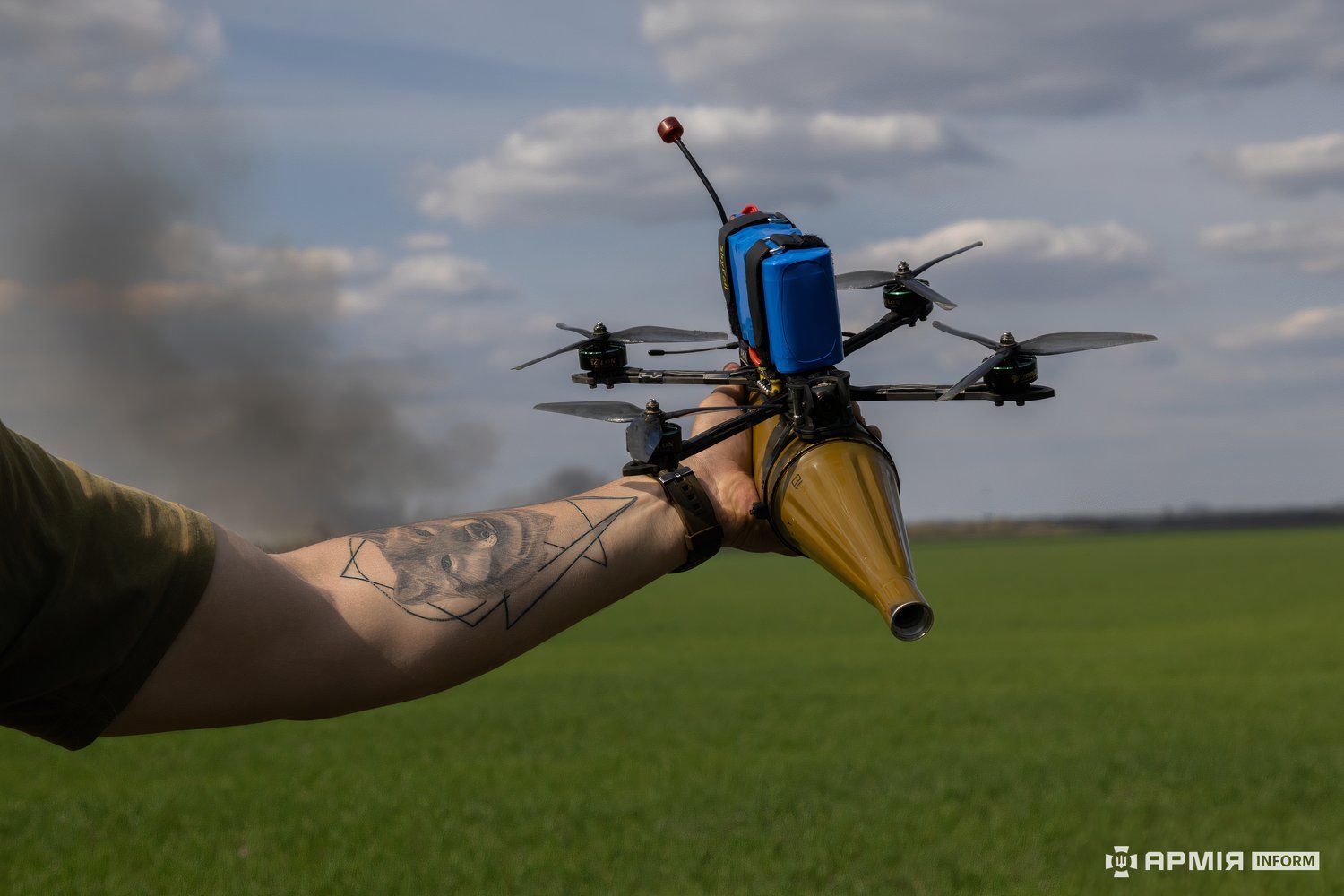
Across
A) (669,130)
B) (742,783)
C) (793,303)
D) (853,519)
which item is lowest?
(742,783)

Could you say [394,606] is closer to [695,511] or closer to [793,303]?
[695,511]

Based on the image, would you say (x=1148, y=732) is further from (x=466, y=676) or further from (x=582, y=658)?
(x=466, y=676)

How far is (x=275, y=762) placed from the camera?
16219mm

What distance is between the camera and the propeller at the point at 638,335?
3.38 m

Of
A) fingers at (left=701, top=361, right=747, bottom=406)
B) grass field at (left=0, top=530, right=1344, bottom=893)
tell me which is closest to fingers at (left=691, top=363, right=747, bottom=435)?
fingers at (left=701, top=361, right=747, bottom=406)

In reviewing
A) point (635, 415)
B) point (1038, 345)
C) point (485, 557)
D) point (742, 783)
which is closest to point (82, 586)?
point (485, 557)

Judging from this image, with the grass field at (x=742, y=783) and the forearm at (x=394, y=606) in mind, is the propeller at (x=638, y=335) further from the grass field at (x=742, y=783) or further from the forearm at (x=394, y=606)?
the grass field at (x=742, y=783)

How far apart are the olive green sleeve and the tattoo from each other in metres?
0.41

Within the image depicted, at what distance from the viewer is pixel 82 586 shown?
2.49 meters

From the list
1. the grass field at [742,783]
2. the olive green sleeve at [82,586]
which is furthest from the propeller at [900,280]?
the grass field at [742,783]

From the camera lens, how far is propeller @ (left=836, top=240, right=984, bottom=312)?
3.13m

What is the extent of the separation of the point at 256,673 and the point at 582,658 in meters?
27.0

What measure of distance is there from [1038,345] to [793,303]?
2.17ft

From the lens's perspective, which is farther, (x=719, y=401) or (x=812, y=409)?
(x=719, y=401)
